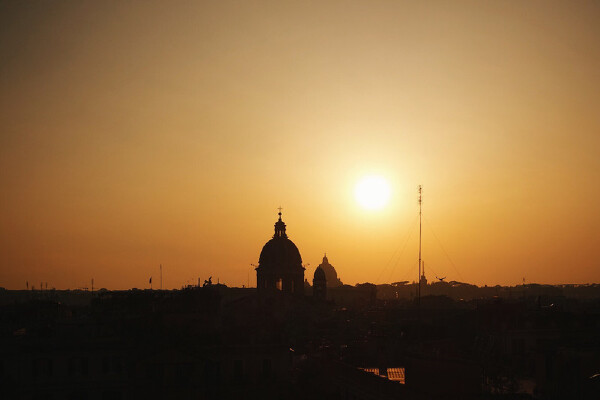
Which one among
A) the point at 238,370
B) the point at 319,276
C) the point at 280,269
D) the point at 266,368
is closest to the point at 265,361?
the point at 266,368

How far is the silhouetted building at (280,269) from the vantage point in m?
114

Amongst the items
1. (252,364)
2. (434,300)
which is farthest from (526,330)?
(434,300)

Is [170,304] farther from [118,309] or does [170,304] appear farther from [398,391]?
[398,391]

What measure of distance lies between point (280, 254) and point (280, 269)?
1969 millimetres

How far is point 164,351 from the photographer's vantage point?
56625mm

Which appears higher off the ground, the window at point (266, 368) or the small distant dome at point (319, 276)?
the small distant dome at point (319, 276)

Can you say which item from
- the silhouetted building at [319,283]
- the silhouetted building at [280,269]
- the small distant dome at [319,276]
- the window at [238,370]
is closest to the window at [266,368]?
the window at [238,370]

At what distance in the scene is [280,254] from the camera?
376 feet

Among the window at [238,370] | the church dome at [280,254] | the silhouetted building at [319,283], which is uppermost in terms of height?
the church dome at [280,254]

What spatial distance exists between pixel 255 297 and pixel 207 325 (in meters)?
39.0

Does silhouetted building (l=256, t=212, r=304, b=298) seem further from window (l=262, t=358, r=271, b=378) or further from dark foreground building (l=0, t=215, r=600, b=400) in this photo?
window (l=262, t=358, r=271, b=378)

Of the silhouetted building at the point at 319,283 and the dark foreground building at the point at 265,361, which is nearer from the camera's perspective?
the dark foreground building at the point at 265,361

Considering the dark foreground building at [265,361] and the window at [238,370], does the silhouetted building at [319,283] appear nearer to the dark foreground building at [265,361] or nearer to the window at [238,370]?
the dark foreground building at [265,361]

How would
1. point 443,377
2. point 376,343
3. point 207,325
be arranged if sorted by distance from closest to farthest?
point 443,377
point 207,325
point 376,343
